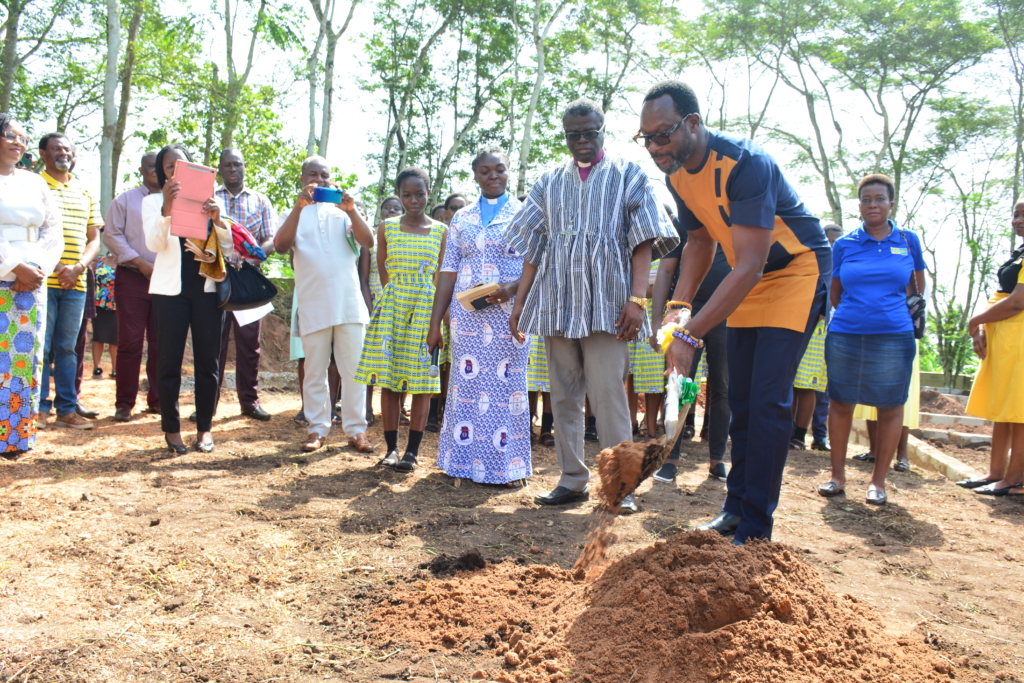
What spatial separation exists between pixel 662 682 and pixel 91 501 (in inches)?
116

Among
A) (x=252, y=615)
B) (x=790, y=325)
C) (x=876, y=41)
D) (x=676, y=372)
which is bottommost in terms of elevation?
(x=252, y=615)

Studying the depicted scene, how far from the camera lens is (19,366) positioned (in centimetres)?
455

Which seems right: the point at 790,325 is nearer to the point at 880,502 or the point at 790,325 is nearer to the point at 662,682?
the point at 662,682

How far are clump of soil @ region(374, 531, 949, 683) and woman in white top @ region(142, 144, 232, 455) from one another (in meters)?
2.91

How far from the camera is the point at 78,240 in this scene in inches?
217

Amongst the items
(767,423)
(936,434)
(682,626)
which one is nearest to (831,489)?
(767,423)

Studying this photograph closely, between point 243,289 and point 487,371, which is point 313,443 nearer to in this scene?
point 243,289

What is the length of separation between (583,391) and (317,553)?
1645 millimetres

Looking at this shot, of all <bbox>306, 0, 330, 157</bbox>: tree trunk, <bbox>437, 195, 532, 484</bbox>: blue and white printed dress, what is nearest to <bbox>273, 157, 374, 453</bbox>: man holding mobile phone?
<bbox>437, 195, 532, 484</bbox>: blue and white printed dress

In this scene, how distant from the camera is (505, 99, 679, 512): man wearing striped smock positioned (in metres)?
3.67

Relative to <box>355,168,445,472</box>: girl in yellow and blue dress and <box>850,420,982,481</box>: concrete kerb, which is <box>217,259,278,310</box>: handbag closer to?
<box>355,168,445,472</box>: girl in yellow and blue dress

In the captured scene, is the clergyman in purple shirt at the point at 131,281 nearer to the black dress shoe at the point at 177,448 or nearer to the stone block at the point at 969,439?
the black dress shoe at the point at 177,448

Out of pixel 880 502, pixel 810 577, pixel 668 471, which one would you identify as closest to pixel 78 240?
pixel 668 471

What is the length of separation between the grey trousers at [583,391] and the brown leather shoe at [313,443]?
6.65 feet
